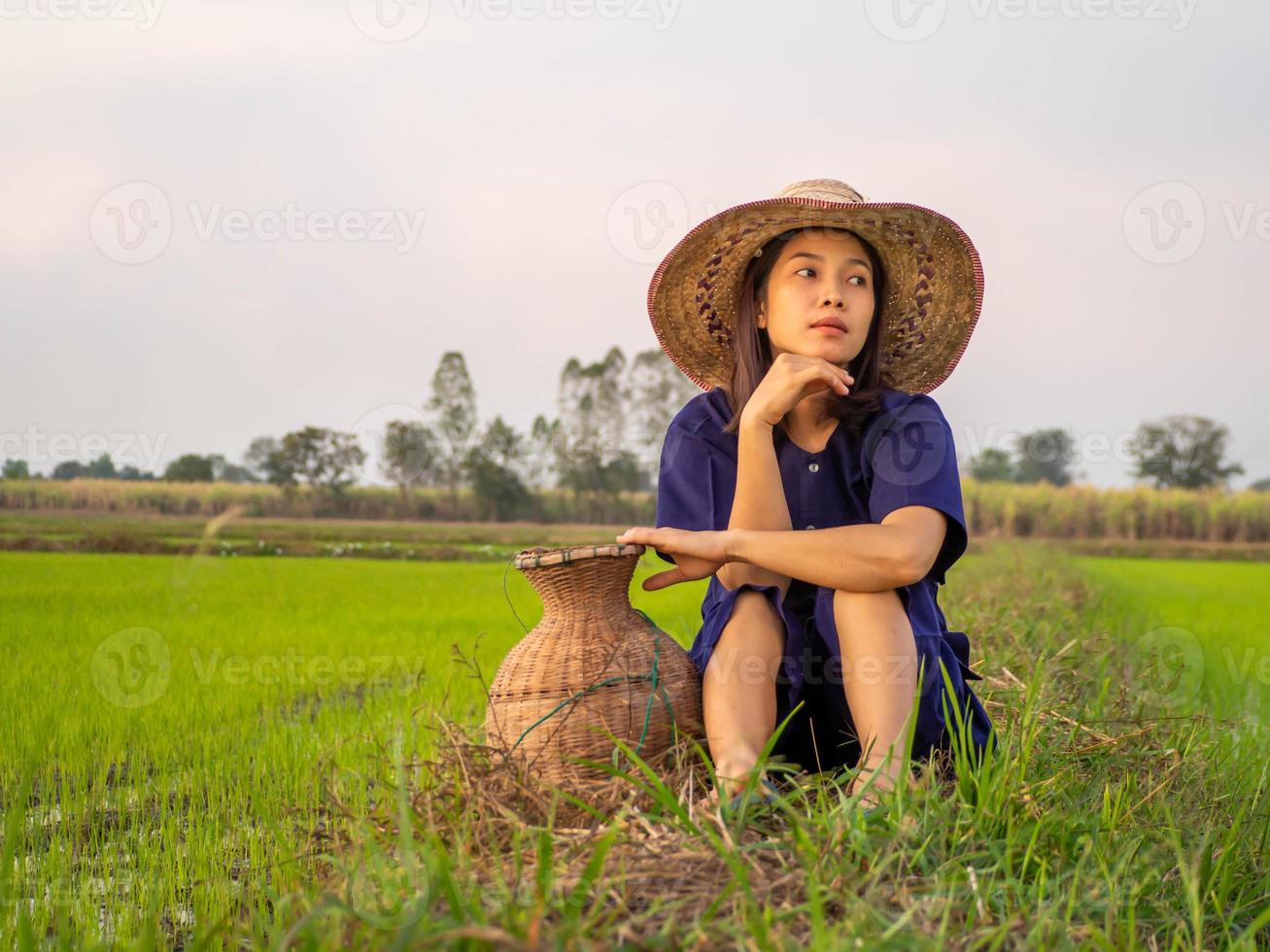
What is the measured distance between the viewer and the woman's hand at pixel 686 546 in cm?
249

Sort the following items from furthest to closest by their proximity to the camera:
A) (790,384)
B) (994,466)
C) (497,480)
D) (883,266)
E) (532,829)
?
(994,466), (497,480), (883,266), (790,384), (532,829)

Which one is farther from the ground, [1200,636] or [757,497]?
[757,497]

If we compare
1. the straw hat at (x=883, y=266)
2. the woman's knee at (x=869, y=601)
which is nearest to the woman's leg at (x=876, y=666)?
the woman's knee at (x=869, y=601)

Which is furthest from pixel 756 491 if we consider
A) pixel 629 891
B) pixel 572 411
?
pixel 572 411

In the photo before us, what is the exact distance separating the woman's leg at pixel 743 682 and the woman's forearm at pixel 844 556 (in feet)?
0.53

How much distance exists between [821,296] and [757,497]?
1.74ft

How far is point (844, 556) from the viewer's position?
7.95ft

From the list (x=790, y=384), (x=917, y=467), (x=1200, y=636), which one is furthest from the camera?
(x=1200, y=636)

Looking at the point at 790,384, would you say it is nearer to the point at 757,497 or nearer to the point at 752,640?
the point at 757,497

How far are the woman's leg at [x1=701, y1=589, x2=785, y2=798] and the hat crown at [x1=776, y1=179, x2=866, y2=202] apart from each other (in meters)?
1.00

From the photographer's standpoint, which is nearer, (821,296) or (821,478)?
(821,296)

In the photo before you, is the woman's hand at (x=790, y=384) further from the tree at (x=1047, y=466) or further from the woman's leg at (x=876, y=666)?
the tree at (x=1047, y=466)

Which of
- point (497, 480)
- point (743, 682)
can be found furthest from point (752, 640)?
point (497, 480)

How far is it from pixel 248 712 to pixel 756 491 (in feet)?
11.3
